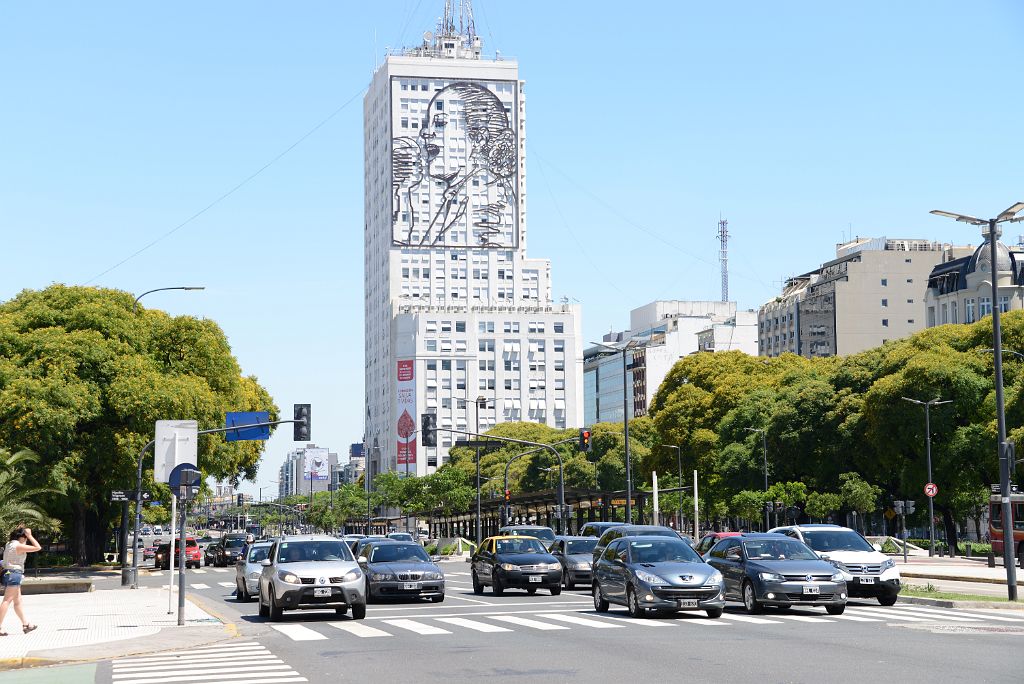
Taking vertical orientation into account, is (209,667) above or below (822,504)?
below

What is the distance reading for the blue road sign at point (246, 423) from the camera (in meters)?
56.7

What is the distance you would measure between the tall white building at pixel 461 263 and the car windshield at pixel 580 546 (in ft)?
460

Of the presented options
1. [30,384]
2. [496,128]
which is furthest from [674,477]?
[496,128]

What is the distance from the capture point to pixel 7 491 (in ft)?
147

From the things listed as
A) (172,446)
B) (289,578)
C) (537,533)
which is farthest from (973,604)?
(172,446)

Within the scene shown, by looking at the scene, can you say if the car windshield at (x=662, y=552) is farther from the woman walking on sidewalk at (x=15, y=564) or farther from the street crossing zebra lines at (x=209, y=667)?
the woman walking on sidewalk at (x=15, y=564)

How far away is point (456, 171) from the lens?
18488cm

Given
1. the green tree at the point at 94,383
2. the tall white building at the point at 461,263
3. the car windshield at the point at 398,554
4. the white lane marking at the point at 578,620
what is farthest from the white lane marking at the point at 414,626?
the tall white building at the point at 461,263

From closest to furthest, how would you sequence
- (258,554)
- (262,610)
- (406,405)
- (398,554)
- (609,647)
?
(609,647)
(262,610)
(398,554)
(258,554)
(406,405)

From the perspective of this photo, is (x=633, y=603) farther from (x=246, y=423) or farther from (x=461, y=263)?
(x=461, y=263)

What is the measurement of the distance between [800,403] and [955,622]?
61245 mm

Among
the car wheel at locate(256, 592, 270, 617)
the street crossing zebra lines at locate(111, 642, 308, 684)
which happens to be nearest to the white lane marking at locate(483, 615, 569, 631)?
the car wheel at locate(256, 592, 270, 617)

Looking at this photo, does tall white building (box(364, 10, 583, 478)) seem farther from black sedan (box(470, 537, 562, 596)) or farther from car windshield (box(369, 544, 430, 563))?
car windshield (box(369, 544, 430, 563))

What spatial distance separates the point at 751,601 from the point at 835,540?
4.61 m
